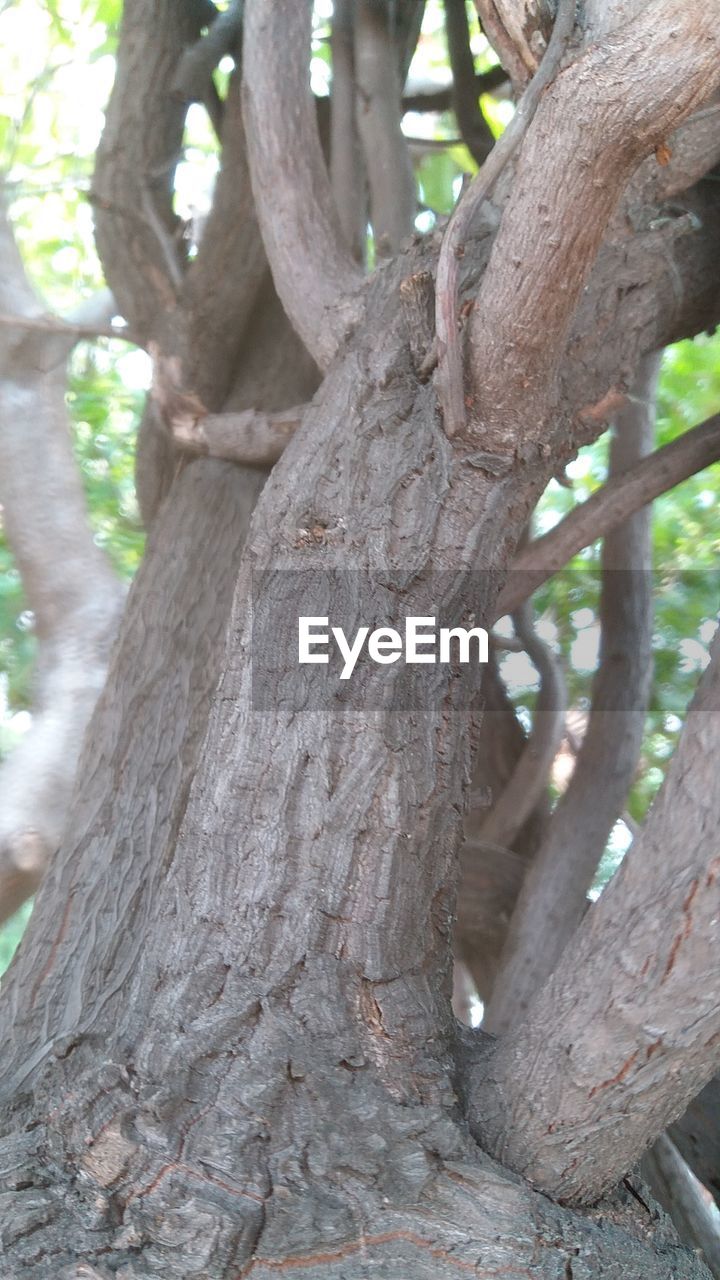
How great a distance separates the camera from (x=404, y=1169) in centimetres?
175

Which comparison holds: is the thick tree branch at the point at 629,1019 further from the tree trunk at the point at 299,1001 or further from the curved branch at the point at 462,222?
the curved branch at the point at 462,222

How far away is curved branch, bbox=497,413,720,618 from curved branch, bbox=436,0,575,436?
49.2 inches

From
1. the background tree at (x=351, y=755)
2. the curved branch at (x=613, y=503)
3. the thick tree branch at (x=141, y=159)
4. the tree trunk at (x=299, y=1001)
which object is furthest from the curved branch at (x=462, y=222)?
the thick tree branch at (x=141, y=159)

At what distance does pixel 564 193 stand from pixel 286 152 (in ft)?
4.28

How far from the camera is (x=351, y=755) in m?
2.06

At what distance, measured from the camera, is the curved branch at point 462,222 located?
211cm

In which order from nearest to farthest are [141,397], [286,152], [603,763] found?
[286,152], [603,763], [141,397]

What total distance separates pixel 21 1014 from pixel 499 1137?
3.69ft

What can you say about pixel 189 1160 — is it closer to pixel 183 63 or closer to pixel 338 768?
pixel 338 768

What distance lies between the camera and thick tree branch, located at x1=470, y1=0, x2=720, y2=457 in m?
1.73

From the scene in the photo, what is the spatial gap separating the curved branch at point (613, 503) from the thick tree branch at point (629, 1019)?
155cm

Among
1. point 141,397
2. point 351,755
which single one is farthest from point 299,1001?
point 141,397

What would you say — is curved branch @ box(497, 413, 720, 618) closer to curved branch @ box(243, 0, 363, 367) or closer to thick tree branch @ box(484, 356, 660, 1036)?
thick tree branch @ box(484, 356, 660, 1036)

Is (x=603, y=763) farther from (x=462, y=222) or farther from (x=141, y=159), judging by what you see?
(x=141, y=159)
